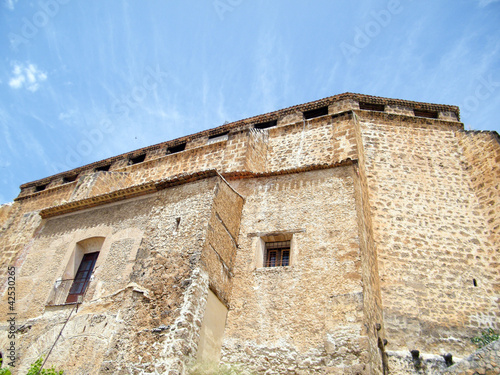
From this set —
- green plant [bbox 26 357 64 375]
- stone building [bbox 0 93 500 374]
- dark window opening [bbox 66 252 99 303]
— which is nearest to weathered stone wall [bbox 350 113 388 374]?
stone building [bbox 0 93 500 374]

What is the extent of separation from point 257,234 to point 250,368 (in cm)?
267

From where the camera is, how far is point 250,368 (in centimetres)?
638

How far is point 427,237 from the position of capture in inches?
364

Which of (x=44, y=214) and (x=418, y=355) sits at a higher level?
(x=44, y=214)

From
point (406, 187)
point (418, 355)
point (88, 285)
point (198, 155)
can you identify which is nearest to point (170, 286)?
point (88, 285)

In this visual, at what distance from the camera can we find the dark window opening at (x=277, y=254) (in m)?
7.81

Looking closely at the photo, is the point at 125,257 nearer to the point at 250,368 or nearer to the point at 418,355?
the point at 250,368

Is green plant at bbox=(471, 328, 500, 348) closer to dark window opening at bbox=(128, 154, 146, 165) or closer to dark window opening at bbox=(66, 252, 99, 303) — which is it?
dark window opening at bbox=(66, 252, 99, 303)

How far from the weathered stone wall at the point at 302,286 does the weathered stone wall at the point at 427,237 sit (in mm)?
1999

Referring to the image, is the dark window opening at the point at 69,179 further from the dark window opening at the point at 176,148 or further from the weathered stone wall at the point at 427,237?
the weathered stone wall at the point at 427,237

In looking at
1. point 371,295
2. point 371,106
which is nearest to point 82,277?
point 371,295

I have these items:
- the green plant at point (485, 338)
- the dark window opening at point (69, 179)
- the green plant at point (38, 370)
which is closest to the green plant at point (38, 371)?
the green plant at point (38, 370)

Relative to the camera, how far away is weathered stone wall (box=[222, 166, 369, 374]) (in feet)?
20.3

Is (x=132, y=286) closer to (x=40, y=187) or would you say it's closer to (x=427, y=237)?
(x=427, y=237)
